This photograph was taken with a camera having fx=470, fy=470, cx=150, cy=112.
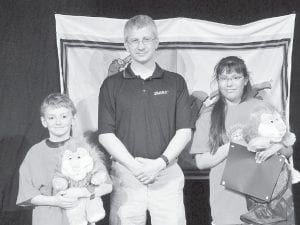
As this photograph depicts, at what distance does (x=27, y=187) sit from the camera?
2.25 meters

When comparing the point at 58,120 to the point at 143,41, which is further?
the point at 143,41

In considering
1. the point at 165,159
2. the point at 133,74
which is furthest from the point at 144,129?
the point at 133,74

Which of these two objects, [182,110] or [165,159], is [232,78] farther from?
[165,159]

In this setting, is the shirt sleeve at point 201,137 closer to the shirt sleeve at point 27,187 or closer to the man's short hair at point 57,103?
the man's short hair at point 57,103

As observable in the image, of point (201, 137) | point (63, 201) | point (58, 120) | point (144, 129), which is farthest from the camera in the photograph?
point (201, 137)

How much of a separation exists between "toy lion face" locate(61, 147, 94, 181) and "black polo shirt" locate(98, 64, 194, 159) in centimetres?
23

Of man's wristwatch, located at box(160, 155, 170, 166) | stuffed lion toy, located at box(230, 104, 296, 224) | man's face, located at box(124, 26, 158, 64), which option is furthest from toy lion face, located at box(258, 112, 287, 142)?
man's face, located at box(124, 26, 158, 64)

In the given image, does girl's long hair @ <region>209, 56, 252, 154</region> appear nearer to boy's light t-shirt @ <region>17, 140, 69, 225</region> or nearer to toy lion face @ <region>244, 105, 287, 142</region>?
toy lion face @ <region>244, 105, 287, 142</region>

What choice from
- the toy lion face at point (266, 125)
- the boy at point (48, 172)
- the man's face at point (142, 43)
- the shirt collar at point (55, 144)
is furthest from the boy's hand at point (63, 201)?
the toy lion face at point (266, 125)

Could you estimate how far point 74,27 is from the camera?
2930 mm

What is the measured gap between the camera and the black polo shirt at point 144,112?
241 cm

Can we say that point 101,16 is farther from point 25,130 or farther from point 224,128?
point 224,128

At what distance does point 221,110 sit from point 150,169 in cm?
55

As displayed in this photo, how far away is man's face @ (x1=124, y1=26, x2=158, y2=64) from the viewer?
2.41m
